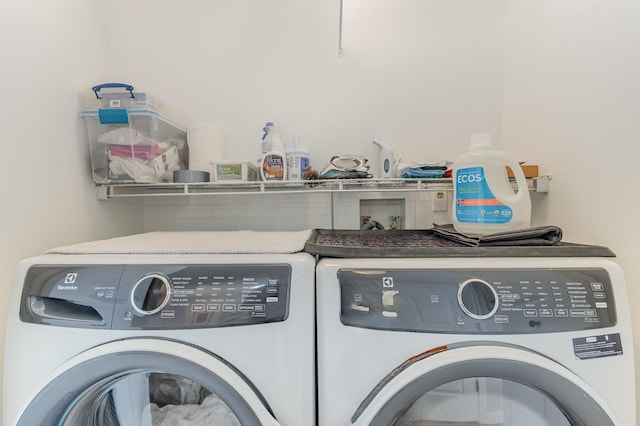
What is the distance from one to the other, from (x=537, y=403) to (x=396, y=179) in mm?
795

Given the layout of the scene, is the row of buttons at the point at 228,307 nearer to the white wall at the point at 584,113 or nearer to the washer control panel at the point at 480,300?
the washer control panel at the point at 480,300

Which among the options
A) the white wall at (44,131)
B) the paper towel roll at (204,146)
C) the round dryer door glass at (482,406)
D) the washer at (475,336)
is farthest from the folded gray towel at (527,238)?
the white wall at (44,131)

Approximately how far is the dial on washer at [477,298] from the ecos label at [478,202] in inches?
13.1

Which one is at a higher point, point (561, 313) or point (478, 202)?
point (478, 202)

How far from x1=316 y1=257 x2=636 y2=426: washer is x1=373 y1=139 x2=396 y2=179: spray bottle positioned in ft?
2.31

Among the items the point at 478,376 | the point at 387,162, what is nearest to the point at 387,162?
the point at 387,162

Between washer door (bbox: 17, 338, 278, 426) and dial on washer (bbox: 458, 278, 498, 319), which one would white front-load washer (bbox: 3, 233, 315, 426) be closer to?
washer door (bbox: 17, 338, 278, 426)

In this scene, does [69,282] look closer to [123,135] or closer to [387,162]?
[123,135]

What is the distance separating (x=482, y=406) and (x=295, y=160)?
3.31ft

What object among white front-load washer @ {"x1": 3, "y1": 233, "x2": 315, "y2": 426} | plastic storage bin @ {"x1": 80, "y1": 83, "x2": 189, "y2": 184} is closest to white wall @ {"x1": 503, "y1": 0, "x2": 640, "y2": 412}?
white front-load washer @ {"x1": 3, "y1": 233, "x2": 315, "y2": 426}

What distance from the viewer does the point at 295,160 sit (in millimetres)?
1327

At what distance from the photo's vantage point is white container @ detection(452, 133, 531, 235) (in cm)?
95

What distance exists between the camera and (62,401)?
2.30ft

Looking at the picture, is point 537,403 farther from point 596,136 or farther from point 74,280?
point 74,280
